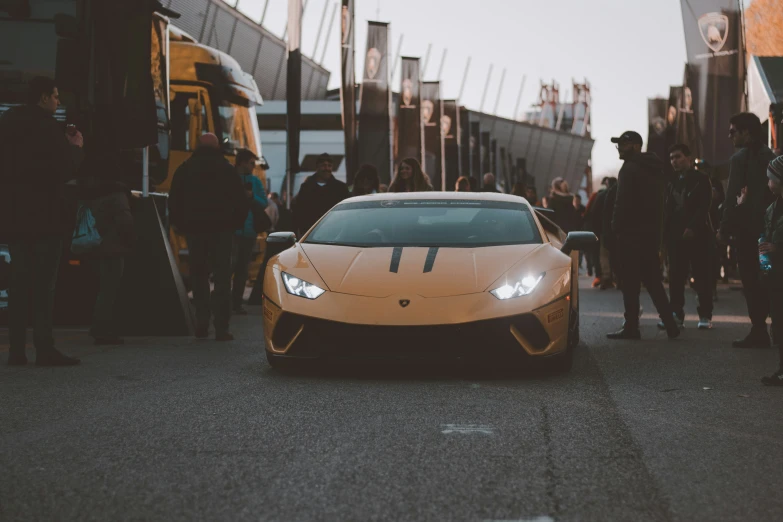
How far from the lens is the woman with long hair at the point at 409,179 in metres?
12.6

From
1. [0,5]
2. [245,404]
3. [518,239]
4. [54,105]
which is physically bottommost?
[245,404]

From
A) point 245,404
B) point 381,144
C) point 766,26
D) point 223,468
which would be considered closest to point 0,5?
point 245,404

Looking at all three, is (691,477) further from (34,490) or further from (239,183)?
(239,183)

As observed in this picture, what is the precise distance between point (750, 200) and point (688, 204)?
145cm

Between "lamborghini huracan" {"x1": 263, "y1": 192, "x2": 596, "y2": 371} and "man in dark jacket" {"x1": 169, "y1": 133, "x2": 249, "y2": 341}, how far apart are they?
2055 millimetres

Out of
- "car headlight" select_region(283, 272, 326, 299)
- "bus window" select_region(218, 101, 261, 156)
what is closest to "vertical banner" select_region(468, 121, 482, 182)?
"bus window" select_region(218, 101, 261, 156)

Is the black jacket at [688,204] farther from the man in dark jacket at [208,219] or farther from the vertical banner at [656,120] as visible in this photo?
the vertical banner at [656,120]

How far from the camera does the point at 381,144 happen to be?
1107 inches

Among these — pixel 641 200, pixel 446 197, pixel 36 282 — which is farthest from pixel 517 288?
pixel 641 200

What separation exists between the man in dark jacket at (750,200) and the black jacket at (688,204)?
3.99ft

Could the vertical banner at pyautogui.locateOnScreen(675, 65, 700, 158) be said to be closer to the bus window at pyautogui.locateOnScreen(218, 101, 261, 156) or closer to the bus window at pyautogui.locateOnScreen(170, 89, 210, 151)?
the bus window at pyautogui.locateOnScreen(218, 101, 261, 156)

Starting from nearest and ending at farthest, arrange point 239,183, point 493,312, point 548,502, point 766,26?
point 548,502 < point 493,312 < point 239,183 < point 766,26

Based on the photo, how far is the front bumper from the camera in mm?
7148

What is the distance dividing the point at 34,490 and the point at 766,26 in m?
37.4
